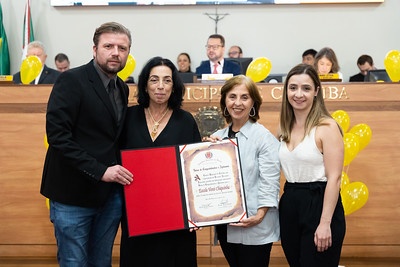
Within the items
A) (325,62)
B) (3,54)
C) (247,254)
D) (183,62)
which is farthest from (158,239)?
(3,54)

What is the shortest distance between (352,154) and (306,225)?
53.2 inches

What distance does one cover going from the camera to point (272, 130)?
4.25 meters

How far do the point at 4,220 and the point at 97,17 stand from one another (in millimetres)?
4813

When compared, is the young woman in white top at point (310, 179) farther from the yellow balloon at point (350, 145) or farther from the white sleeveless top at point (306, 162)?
the yellow balloon at point (350, 145)

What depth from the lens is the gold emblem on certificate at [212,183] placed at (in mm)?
2520

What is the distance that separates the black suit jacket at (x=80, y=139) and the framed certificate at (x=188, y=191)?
187 millimetres

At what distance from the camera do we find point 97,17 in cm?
840

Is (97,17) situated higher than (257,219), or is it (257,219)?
(97,17)

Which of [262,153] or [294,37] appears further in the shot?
[294,37]

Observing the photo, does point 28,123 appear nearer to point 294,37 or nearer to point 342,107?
point 342,107

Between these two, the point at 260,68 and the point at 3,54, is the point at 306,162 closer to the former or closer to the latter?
Result: the point at 260,68

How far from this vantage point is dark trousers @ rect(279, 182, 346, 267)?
2.51 m

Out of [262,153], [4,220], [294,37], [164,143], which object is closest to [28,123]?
[4,220]

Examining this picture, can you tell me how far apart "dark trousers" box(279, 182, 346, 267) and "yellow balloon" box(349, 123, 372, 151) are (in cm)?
144
